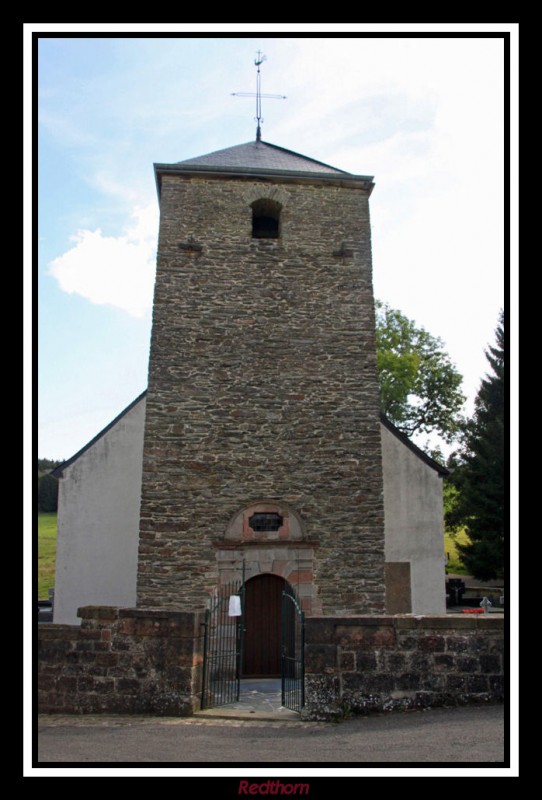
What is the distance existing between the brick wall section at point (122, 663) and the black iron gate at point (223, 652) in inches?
16.4

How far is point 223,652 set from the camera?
9562mm

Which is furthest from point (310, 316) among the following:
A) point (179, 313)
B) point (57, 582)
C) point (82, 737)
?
point (82, 737)

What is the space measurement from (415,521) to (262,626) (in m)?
4.38

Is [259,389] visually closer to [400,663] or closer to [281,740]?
[400,663]

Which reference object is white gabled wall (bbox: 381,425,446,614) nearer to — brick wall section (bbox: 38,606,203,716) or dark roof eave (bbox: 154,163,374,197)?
dark roof eave (bbox: 154,163,374,197)

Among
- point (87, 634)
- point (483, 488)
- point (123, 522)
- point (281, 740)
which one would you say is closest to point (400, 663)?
point (281, 740)

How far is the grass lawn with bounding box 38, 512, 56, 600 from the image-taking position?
30.6 meters

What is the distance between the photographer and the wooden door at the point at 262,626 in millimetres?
11797

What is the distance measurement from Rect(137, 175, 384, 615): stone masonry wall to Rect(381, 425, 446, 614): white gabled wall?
2.24m

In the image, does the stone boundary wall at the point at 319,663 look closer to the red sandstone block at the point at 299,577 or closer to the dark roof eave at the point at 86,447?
the red sandstone block at the point at 299,577

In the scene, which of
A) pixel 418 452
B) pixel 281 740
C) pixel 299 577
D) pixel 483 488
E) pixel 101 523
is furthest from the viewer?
pixel 483 488

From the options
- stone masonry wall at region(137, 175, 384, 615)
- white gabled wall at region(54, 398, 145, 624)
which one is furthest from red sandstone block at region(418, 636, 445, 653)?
white gabled wall at region(54, 398, 145, 624)

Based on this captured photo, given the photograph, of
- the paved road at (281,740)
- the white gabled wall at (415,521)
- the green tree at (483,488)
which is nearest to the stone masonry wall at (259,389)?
the white gabled wall at (415,521)
